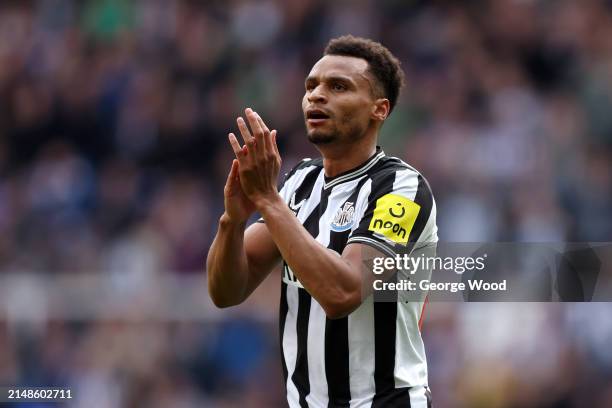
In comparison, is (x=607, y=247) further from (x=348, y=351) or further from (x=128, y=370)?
(x=348, y=351)

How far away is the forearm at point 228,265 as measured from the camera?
14.1ft

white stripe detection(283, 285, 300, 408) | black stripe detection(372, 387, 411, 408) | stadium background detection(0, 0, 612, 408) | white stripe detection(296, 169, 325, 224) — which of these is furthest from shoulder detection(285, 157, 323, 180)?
stadium background detection(0, 0, 612, 408)

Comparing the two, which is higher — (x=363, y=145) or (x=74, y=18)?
(x=74, y=18)

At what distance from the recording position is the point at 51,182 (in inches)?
402

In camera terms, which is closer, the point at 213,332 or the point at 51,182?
the point at 213,332

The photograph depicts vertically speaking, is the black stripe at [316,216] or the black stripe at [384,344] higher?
the black stripe at [316,216]

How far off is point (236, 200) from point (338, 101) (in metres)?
0.61

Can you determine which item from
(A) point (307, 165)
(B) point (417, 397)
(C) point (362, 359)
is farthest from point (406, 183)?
(B) point (417, 397)

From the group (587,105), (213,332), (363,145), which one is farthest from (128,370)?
(587,105)

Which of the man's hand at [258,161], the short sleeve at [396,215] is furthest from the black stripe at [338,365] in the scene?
the man's hand at [258,161]

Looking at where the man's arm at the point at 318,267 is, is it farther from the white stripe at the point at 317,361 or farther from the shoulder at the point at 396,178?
the shoulder at the point at 396,178

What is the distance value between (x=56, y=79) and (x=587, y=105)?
5.46m

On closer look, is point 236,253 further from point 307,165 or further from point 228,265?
point 307,165

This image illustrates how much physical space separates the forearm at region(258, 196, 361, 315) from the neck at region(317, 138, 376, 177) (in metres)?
0.61
